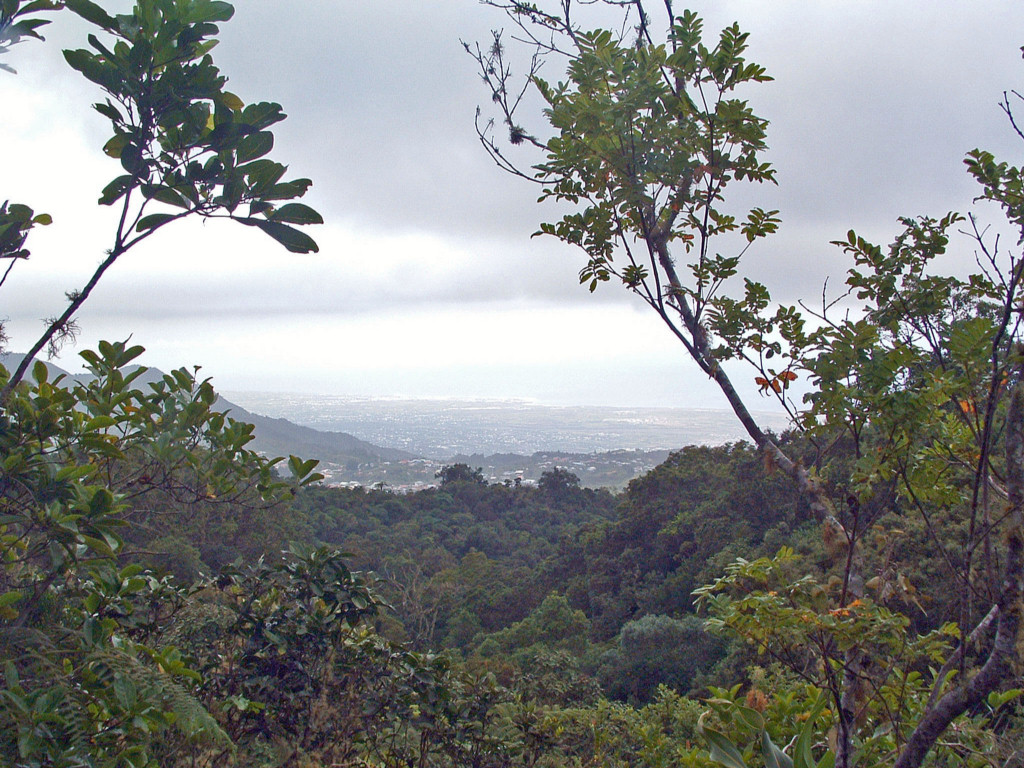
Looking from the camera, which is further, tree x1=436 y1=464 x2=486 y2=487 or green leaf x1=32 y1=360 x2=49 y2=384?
tree x1=436 y1=464 x2=486 y2=487

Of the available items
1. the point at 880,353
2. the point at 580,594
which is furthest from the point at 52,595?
the point at 580,594

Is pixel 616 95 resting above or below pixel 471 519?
above

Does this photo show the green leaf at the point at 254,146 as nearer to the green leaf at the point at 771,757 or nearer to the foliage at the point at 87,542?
the foliage at the point at 87,542

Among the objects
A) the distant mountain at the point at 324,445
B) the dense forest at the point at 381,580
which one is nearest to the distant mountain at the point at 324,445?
the distant mountain at the point at 324,445

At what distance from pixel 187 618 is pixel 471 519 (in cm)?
2566

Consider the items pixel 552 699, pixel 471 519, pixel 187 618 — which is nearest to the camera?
pixel 187 618

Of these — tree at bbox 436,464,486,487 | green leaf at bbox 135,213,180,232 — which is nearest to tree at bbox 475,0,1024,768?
green leaf at bbox 135,213,180,232

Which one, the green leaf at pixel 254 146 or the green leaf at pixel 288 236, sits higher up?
the green leaf at pixel 254 146

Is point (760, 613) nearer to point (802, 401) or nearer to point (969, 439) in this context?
point (802, 401)

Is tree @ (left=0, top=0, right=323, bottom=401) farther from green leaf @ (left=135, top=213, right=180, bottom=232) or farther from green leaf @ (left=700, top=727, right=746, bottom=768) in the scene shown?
green leaf @ (left=700, top=727, right=746, bottom=768)

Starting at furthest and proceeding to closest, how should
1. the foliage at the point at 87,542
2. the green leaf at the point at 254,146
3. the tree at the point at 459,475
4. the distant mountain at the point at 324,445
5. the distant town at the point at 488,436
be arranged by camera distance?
the distant town at the point at 488,436, the distant mountain at the point at 324,445, the tree at the point at 459,475, the green leaf at the point at 254,146, the foliage at the point at 87,542

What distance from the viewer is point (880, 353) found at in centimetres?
140

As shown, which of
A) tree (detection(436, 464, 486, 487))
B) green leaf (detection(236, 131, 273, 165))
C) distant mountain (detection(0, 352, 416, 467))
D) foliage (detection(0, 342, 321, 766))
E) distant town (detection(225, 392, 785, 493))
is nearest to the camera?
foliage (detection(0, 342, 321, 766))

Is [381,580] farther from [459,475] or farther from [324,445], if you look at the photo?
[324,445]
